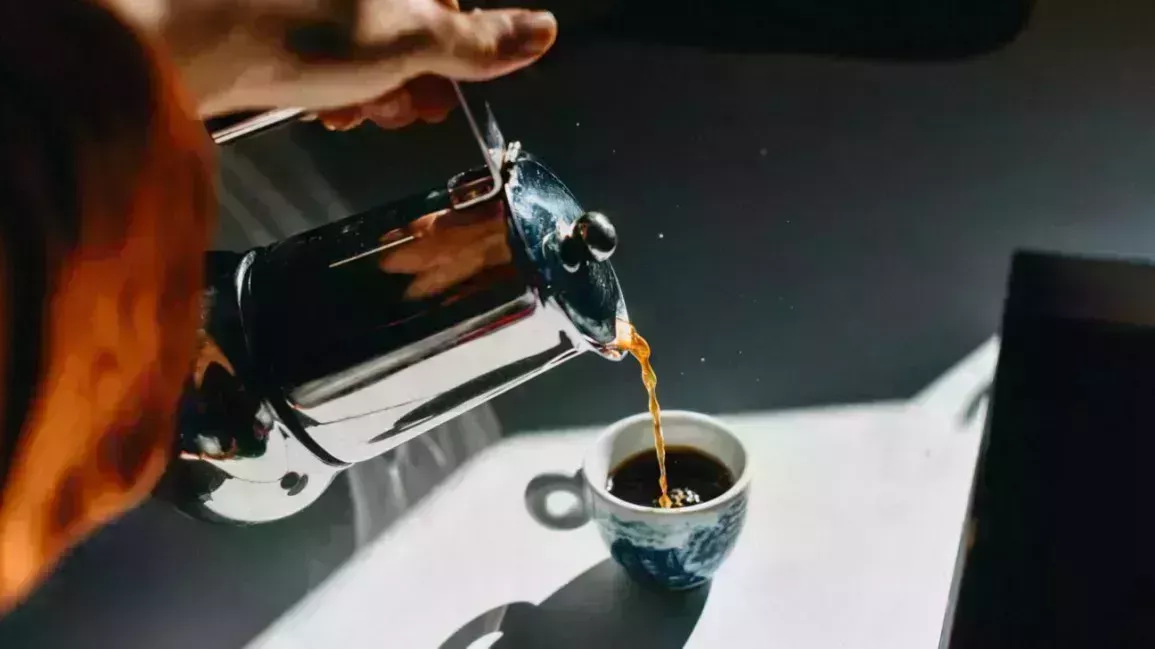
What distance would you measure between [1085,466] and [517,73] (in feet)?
1.45

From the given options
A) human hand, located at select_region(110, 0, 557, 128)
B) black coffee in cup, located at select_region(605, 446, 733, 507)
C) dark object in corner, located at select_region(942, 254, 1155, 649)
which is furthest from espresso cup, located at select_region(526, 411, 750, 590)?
human hand, located at select_region(110, 0, 557, 128)

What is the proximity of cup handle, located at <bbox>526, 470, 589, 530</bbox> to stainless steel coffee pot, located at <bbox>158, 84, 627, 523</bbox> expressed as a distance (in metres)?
0.27

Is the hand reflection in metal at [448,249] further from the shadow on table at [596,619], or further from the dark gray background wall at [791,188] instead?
the shadow on table at [596,619]

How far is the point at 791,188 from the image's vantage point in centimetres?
74

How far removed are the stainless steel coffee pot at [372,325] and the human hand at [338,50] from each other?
0.9 inches

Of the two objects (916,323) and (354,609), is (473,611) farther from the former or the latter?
(916,323)

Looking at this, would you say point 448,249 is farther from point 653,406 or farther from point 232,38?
point 653,406

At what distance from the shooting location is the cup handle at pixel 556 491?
680 mm

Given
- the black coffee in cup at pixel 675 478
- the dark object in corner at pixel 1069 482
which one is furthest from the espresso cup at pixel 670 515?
the dark object in corner at pixel 1069 482

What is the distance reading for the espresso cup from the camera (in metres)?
0.55

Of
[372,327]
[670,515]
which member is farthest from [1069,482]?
[372,327]

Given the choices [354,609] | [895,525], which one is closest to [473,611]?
[354,609]

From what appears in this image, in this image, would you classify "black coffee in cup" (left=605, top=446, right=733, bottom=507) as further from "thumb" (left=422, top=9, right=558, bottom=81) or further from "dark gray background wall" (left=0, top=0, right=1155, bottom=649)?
"thumb" (left=422, top=9, right=558, bottom=81)

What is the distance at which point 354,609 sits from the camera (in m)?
0.60
